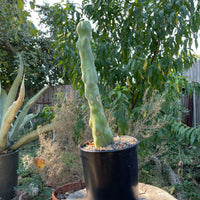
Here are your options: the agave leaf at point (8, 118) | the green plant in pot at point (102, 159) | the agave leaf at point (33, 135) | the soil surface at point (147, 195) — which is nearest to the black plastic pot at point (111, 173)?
the green plant in pot at point (102, 159)

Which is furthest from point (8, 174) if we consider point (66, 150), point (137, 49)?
point (137, 49)

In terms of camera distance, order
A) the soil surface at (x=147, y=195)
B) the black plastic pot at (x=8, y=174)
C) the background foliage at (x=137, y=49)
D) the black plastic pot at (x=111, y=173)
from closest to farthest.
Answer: the black plastic pot at (x=111, y=173), the soil surface at (x=147, y=195), the background foliage at (x=137, y=49), the black plastic pot at (x=8, y=174)

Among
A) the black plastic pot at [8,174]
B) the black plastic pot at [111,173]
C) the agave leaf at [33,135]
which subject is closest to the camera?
the black plastic pot at [111,173]

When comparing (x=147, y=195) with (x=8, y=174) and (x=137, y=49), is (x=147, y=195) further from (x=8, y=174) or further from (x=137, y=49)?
(x=8, y=174)

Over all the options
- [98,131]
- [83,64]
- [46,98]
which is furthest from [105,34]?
Result: [46,98]

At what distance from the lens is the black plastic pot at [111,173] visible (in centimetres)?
109

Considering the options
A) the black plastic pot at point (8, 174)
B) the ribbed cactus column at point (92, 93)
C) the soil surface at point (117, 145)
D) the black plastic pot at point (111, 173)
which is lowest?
the black plastic pot at point (8, 174)

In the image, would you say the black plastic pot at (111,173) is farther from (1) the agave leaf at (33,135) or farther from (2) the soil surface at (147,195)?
(1) the agave leaf at (33,135)

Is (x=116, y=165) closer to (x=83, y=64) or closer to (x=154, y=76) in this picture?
(x=83, y=64)

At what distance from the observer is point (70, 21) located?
6.81 ft

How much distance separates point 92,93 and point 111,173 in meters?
0.48

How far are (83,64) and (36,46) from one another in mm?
6265

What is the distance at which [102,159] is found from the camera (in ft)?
3.59

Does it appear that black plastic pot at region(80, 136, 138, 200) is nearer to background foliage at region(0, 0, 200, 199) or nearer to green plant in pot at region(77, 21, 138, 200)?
green plant in pot at region(77, 21, 138, 200)
